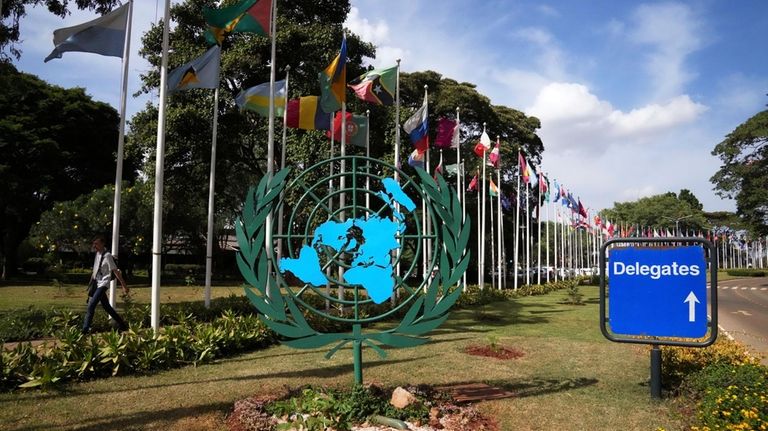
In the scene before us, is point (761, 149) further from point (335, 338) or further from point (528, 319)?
point (335, 338)

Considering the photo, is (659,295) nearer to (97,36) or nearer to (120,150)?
(120,150)

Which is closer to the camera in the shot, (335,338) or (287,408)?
(287,408)

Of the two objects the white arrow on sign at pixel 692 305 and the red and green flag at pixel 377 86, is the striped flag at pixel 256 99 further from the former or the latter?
the white arrow on sign at pixel 692 305

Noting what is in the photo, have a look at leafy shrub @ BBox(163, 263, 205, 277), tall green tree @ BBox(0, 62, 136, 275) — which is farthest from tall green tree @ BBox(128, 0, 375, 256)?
leafy shrub @ BBox(163, 263, 205, 277)

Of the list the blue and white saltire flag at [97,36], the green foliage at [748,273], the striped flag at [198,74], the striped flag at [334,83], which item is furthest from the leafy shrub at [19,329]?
the green foliage at [748,273]

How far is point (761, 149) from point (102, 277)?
42.0m

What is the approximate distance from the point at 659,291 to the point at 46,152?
96.9 feet

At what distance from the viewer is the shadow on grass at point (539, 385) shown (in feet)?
22.9

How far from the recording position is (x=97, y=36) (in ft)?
32.9

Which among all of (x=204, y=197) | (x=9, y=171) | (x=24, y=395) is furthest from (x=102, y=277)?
(x=9, y=171)

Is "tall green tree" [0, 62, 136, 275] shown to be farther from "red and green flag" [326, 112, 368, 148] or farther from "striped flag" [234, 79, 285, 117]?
"striped flag" [234, 79, 285, 117]

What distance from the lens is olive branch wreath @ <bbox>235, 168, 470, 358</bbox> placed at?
6.18 meters

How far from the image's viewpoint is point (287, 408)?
5773 mm

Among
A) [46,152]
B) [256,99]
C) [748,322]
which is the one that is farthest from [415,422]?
[46,152]
